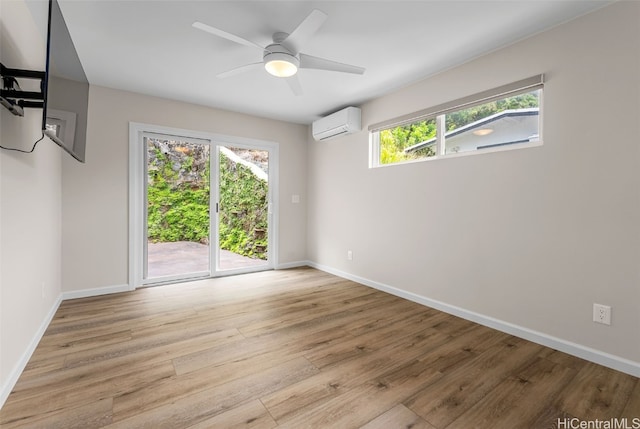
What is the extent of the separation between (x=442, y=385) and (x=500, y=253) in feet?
4.43

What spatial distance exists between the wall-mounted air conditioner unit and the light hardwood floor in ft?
7.89

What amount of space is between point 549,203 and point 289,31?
2.46 metres

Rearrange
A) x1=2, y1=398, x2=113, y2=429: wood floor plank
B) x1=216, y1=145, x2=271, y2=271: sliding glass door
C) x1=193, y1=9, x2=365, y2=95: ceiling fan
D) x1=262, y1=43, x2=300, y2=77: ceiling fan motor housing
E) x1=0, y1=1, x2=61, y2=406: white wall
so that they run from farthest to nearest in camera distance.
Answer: x1=216, y1=145, x2=271, y2=271: sliding glass door < x1=262, y1=43, x2=300, y2=77: ceiling fan motor housing < x1=193, y1=9, x2=365, y2=95: ceiling fan < x1=0, y1=1, x2=61, y2=406: white wall < x1=2, y1=398, x2=113, y2=429: wood floor plank

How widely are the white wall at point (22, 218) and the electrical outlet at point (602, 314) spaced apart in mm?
3687

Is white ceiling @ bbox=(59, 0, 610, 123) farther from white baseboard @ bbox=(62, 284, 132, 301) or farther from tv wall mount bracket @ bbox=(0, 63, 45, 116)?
white baseboard @ bbox=(62, 284, 132, 301)

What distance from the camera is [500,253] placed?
252 centimetres

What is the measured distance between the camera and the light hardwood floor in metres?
1.48

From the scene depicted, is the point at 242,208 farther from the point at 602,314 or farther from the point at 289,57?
the point at 602,314

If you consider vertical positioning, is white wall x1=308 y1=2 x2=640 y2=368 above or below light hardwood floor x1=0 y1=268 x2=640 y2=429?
above

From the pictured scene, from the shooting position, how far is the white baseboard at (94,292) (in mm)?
3199

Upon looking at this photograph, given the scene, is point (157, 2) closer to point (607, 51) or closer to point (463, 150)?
point (463, 150)

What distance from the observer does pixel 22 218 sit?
6.24 feet

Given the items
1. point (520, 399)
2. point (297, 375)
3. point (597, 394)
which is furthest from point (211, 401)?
point (597, 394)

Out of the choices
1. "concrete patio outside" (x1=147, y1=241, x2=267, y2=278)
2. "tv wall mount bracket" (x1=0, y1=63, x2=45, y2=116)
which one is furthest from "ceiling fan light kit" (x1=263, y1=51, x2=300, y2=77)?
"concrete patio outside" (x1=147, y1=241, x2=267, y2=278)
